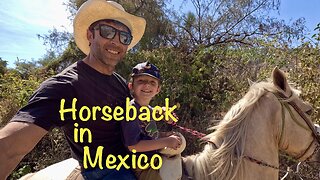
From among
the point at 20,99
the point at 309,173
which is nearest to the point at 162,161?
the point at 309,173

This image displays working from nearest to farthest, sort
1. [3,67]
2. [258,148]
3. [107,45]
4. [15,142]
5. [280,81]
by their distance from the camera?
[15,142], [107,45], [258,148], [280,81], [3,67]

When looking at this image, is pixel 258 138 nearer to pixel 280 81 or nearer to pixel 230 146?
pixel 230 146

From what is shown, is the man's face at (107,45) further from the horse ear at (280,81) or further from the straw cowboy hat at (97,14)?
the horse ear at (280,81)

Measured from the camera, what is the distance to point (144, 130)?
288 cm

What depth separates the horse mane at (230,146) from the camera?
2850mm

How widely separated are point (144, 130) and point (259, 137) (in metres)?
1.02

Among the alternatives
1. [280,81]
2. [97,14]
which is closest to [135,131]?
[97,14]

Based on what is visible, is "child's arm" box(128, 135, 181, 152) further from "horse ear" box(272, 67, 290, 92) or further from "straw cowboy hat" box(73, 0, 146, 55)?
"horse ear" box(272, 67, 290, 92)

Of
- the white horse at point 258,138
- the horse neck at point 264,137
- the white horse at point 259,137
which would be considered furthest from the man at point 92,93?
the horse neck at point 264,137

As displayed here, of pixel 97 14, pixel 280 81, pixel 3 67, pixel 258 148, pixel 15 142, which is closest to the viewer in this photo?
pixel 15 142

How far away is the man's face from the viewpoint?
2.66m

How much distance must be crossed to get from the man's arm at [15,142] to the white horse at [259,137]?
149cm

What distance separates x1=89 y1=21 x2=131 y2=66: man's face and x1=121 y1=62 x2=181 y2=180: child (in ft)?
1.13

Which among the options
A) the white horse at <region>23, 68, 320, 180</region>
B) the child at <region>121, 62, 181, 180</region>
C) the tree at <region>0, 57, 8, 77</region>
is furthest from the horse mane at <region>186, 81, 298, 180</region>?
the tree at <region>0, 57, 8, 77</region>
